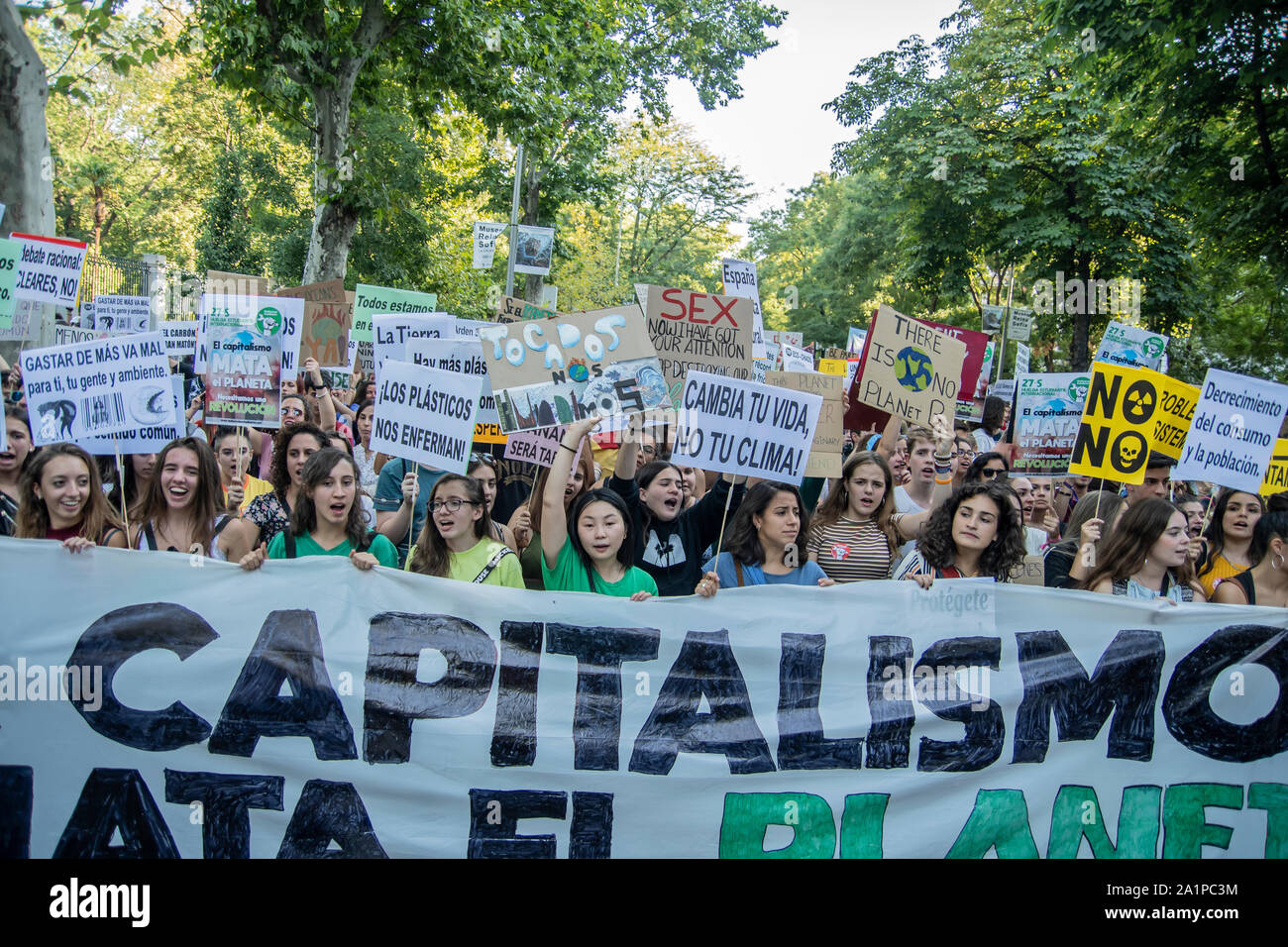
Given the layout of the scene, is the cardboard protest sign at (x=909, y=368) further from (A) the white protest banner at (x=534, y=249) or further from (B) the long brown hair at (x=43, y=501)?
(A) the white protest banner at (x=534, y=249)

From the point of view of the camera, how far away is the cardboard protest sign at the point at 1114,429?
5.95 m

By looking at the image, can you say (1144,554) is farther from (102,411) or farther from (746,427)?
(102,411)

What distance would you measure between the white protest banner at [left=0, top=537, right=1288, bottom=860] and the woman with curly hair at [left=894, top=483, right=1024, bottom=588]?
0.43 metres

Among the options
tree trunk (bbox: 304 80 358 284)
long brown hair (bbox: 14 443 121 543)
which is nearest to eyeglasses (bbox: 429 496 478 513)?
long brown hair (bbox: 14 443 121 543)

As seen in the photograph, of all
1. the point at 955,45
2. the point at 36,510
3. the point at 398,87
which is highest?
the point at 955,45

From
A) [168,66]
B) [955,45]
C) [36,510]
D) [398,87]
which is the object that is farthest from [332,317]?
[168,66]

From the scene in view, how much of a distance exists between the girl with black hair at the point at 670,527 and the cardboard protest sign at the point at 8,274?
5.29m

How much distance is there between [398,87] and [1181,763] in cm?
2324

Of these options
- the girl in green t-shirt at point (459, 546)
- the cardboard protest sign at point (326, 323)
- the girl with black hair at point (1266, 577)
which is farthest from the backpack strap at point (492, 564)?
the cardboard protest sign at point (326, 323)

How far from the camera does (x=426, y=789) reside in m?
4.18

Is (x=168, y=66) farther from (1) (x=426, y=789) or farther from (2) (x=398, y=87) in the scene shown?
(1) (x=426, y=789)

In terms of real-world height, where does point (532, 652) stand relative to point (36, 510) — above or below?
below

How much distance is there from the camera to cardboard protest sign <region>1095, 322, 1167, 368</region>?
995 centimetres

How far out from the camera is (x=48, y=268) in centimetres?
940
